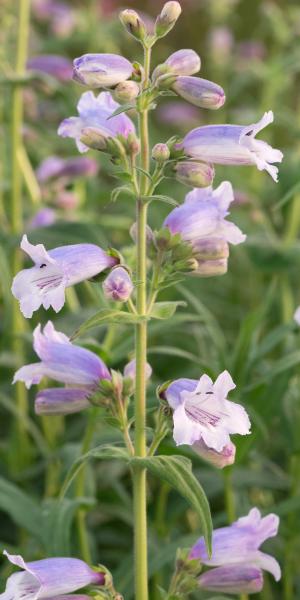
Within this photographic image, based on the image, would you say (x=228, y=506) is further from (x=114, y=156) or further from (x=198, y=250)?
(x=114, y=156)

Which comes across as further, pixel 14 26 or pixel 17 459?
Answer: pixel 14 26

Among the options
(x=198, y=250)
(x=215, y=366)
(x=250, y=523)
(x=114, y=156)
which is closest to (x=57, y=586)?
(x=250, y=523)

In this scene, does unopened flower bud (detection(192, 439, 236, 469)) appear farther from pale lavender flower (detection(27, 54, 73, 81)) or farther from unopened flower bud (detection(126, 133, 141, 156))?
pale lavender flower (detection(27, 54, 73, 81))

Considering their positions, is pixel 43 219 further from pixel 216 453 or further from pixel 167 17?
pixel 216 453

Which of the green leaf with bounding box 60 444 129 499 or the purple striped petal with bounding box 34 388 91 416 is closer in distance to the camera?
the green leaf with bounding box 60 444 129 499

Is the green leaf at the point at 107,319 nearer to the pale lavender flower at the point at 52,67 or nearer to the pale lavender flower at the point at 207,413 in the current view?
the pale lavender flower at the point at 207,413

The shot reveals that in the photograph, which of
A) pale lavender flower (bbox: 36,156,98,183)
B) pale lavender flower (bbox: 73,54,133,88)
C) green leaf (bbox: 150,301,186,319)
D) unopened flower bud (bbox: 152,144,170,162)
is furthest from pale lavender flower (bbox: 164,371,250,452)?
pale lavender flower (bbox: 36,156,98,183)

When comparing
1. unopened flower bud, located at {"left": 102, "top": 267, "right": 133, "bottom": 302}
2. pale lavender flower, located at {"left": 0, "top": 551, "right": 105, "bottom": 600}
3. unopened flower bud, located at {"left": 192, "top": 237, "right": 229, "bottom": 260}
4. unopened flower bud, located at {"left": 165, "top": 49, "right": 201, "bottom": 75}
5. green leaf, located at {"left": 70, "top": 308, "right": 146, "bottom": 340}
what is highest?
unopened flower bud, located at {"left": 165, "top": 49, "right": 201, "bottom": 75}
